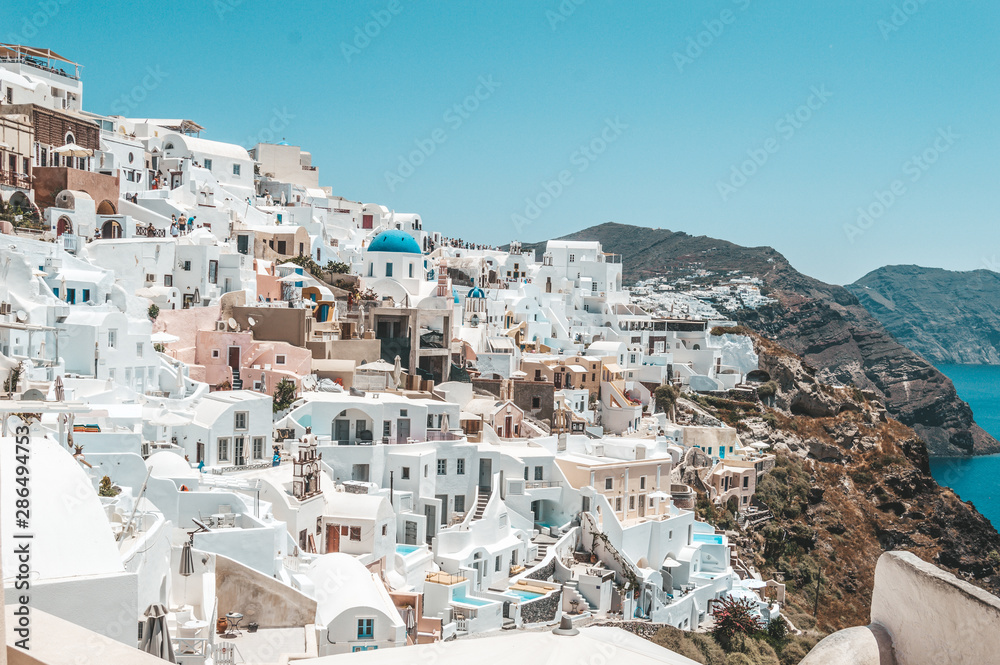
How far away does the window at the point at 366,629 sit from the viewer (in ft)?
58.8

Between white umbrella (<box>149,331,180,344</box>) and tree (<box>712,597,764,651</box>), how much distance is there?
20662 mm

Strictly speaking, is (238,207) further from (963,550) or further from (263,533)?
(963,550)

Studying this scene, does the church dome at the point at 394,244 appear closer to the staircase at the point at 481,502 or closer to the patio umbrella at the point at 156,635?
the staircase at the point at 481,502

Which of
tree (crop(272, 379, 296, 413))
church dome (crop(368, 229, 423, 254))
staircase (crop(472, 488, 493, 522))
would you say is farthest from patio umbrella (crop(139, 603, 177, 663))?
church dome (crop(368, 229, 423, 254))

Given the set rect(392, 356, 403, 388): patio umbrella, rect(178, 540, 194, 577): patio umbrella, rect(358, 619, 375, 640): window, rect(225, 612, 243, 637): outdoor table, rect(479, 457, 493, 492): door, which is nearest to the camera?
rect(178, 540, 194, 577): patio umbrella

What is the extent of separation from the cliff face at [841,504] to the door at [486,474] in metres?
17.0

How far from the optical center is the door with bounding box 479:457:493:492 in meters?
29.2

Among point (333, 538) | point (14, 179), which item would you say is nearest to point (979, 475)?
point (333, 538)

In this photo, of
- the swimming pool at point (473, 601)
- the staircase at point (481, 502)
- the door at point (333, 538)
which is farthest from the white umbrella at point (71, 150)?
the swimming pool at point (473, 601)

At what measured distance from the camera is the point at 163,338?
29.5 meters

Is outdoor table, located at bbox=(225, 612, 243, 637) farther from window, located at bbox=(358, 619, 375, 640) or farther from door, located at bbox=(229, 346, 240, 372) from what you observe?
door, located at bbox=(229, 346, 240, 372)

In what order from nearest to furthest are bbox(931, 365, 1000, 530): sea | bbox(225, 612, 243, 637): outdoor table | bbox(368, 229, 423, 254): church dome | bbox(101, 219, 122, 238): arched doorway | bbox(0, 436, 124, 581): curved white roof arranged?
bbox(0, 436, 124, 581): curved white roof
bbox(225, 612, 243, 637): outdoor table
bbox(101, 219, 122, 238): arched doorway
bbox(368, 229, 423, 254): church dome
bbox(931, 365, 1000, 530): sea

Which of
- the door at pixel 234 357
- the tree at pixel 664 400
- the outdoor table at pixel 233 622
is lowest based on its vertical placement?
the outdoor table at pixel 233 622

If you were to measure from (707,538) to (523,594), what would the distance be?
1343 cm
